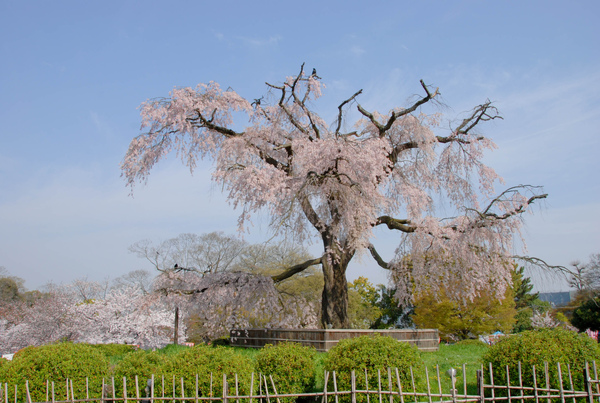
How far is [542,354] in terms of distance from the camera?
723 centimetres

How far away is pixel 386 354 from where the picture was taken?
7262mm

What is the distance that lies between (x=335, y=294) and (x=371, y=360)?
742cm

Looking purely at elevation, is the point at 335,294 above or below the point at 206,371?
above

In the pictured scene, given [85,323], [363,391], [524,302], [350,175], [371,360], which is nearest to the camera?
[363,391]

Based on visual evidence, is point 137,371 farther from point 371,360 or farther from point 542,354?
point 542,354

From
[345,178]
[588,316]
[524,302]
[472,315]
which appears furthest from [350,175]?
[524,302]

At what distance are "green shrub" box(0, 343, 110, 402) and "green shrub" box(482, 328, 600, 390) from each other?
684cm

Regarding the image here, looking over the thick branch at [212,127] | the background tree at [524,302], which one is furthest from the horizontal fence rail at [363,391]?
the background tree at [524,302]

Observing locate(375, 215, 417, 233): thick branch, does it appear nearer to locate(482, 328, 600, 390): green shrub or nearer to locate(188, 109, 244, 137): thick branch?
locate(188, 109, 244, 137): thick branch

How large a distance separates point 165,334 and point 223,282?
17.7 meters

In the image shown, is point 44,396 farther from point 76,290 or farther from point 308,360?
point 76,290

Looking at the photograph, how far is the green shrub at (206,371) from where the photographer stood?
731cm

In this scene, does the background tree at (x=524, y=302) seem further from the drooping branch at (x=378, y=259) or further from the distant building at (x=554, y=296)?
the drooping branch at (x=378, y=259)

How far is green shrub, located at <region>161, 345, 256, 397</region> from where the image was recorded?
7.31m
